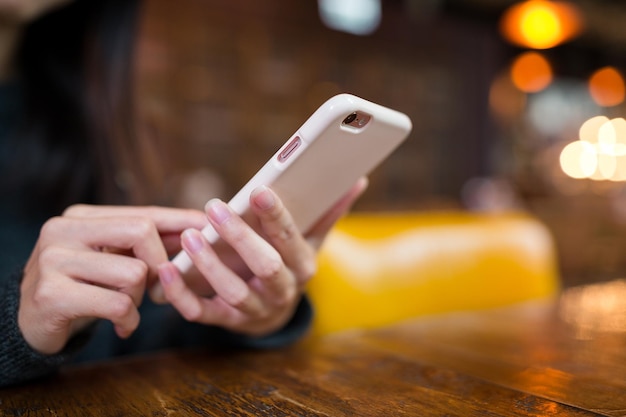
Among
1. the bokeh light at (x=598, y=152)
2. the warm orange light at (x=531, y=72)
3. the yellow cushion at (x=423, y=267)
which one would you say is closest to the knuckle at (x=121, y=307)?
the yellow cushion at (x=423, y=267)

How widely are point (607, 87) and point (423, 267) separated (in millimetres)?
6460

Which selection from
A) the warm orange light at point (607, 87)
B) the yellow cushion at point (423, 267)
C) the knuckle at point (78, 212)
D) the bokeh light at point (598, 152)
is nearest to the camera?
the knuckle at point (78, 212)

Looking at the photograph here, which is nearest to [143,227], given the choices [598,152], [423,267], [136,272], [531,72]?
[136,272]

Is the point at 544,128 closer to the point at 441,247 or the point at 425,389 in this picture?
the point at 441,247

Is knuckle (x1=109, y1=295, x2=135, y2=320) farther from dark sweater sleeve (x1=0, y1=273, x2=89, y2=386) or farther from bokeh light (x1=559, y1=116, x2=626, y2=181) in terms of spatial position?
bokeh light (x1=559, y1=116, x2=626, y2=181)

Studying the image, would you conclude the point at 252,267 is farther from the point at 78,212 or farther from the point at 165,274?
the point at 78,212

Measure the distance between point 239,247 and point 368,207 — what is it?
386cm

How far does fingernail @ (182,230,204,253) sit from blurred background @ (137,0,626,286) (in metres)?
2.31

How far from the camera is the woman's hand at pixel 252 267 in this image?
0.49 m

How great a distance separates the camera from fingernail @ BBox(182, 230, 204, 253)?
510 mm

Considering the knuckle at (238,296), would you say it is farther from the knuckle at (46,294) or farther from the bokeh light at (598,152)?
the bokeh light at (598,152)

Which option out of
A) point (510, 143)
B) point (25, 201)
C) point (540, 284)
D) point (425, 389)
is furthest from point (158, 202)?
point (510, 143)

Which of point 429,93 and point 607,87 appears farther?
point 607,87

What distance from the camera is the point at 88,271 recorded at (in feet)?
1.64
